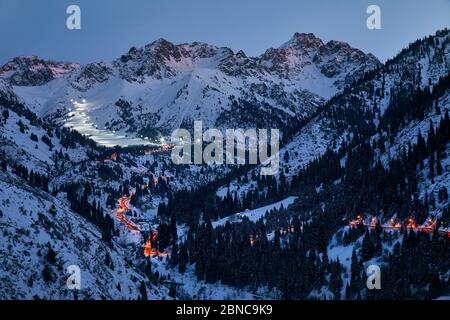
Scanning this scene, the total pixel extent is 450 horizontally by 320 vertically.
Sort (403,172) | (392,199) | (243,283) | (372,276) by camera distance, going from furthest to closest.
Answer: (403,172)
(392,199)
(243,283)
(372,276)

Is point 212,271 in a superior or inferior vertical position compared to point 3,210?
inferior

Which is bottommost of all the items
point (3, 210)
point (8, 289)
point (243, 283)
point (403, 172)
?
point (243, 283)

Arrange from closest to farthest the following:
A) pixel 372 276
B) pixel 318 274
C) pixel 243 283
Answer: pixel 372 276, pixel 318 274, pixel 243 283

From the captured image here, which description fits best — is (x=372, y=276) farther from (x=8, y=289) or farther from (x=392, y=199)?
(x=8, y=289)

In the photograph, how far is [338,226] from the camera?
179750 millimetres

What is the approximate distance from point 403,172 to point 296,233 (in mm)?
45652

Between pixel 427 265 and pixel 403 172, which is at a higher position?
pixel 403 172

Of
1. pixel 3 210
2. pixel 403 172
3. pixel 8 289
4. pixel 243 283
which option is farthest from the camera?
pixel 403 172

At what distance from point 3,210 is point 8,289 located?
2241 cm
